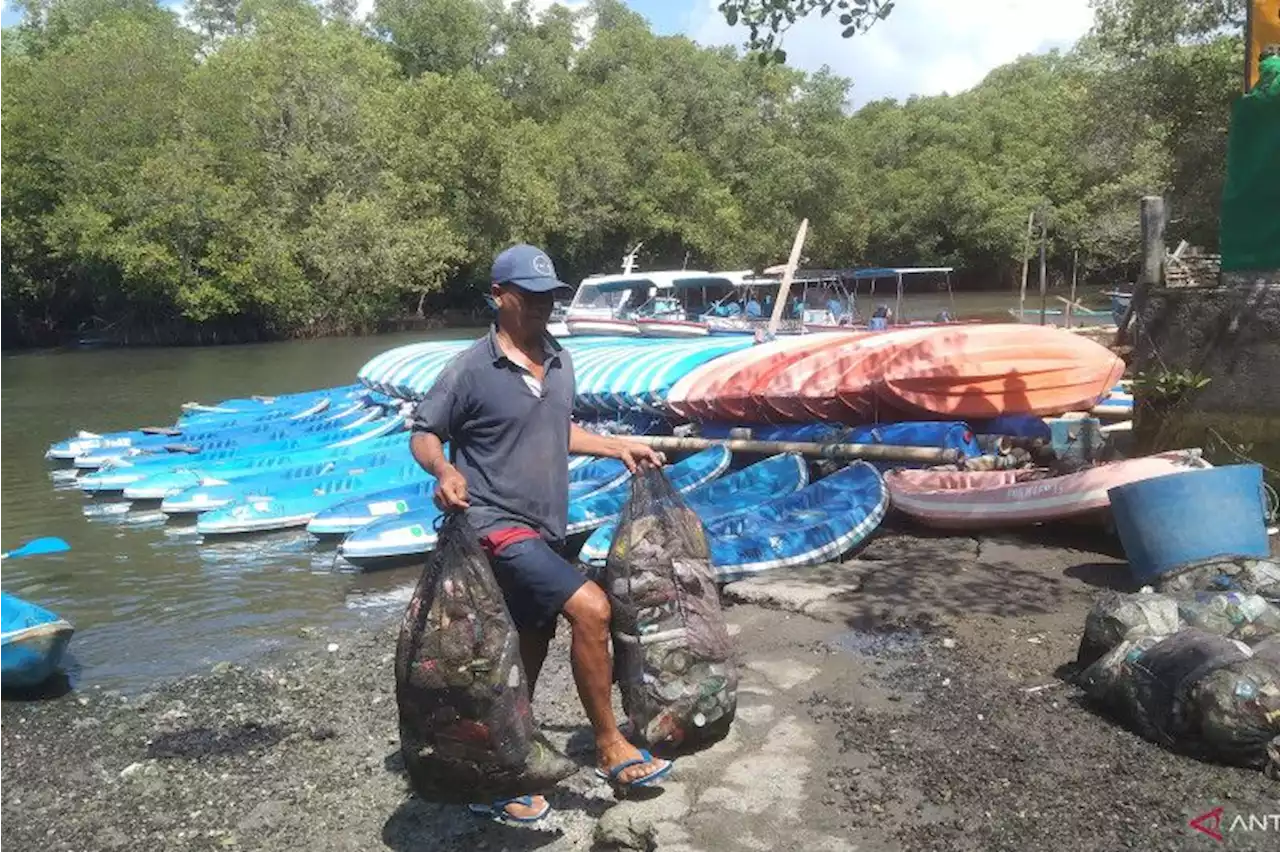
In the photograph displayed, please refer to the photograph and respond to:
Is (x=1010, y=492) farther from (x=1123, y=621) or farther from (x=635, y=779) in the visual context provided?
(x=635, y=779)

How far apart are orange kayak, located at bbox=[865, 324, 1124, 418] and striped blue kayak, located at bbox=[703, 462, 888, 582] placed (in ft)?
3.62

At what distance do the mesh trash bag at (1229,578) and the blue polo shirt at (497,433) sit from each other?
3.41 metres

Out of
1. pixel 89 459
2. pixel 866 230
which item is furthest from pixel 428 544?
pixel 866 230

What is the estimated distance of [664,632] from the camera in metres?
4.37

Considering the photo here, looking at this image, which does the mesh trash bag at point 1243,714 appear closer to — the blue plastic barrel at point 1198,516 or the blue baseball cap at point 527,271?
the blue plastic barrel at point 1198,516

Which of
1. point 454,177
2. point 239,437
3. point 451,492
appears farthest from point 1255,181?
point 454,177

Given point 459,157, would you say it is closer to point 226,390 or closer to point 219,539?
point 226,390

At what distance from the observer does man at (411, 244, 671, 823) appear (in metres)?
3.89

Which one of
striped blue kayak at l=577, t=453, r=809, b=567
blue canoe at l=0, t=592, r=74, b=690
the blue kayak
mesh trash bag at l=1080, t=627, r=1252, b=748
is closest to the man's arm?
mesh trash bag at l=1080, t=627, r=1252, b=748

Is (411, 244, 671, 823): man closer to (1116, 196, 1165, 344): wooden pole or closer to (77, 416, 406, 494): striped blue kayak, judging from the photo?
(1116, 196, 1165, 344): wooden pole

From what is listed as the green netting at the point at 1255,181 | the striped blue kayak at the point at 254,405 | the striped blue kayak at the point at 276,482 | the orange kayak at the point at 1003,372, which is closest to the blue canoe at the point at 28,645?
the striped blue kayak at the point at 276,482

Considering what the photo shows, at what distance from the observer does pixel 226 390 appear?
27641 mm

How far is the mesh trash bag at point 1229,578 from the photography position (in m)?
5.50

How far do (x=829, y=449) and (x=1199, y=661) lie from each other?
5.95 m
